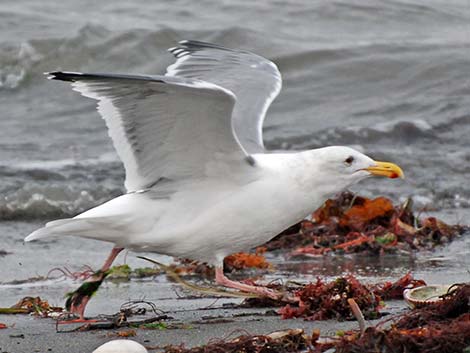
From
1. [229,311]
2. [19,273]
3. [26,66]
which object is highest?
[229,311]

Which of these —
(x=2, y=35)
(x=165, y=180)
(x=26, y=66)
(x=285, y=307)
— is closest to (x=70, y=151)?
(x=26, y=66)

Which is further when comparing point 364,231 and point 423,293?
point 364,231

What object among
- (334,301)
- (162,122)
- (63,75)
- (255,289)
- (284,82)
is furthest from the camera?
(284,82)

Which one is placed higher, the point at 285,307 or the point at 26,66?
the point at 285,307

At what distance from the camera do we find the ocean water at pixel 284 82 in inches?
436

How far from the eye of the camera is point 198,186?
619 centimetres

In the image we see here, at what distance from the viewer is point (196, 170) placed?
20.1ft

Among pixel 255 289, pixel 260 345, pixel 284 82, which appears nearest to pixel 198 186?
pixel 255 289

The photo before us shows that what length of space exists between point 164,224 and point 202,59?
80.3 inches

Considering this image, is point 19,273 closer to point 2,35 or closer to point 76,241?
point 76,241

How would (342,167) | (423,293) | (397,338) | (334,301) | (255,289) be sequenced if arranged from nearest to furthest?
(397,338)
(334,301)
(423,293)
(255,289)
(342,167)

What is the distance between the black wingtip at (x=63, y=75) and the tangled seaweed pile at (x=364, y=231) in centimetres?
337

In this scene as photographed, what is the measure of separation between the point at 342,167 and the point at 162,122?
110 cm

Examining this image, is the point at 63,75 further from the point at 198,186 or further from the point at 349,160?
the point at 349,160
